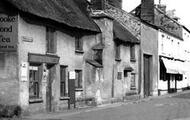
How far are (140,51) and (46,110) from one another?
18.7 meters

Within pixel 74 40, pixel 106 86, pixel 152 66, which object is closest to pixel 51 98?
pixel 74 40

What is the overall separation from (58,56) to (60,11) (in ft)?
8.79

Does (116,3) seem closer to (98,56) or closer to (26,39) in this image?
(98,56)

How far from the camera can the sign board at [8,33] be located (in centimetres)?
2114

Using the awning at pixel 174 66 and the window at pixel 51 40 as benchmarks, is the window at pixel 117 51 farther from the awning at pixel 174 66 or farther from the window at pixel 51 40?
the awning at pixel 174 66

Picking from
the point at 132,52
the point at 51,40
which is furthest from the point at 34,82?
the point at 132,52

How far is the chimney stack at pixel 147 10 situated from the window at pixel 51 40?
26.4 m

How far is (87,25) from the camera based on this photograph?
28.9 m

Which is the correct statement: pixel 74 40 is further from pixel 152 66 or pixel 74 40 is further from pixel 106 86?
pixel 152 66

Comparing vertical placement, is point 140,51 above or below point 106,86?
above

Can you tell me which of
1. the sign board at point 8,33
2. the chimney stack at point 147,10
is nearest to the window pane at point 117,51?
the chimney stack at point 147,10

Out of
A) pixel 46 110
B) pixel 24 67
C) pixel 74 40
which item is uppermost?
pixel 74 40

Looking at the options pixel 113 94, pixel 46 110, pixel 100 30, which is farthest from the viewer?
pixel 113 94

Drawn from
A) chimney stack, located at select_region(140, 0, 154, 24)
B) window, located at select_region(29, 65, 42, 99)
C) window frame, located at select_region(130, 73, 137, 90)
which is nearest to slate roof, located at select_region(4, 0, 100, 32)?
window, located at select_region(29, 65, 42, 99)
